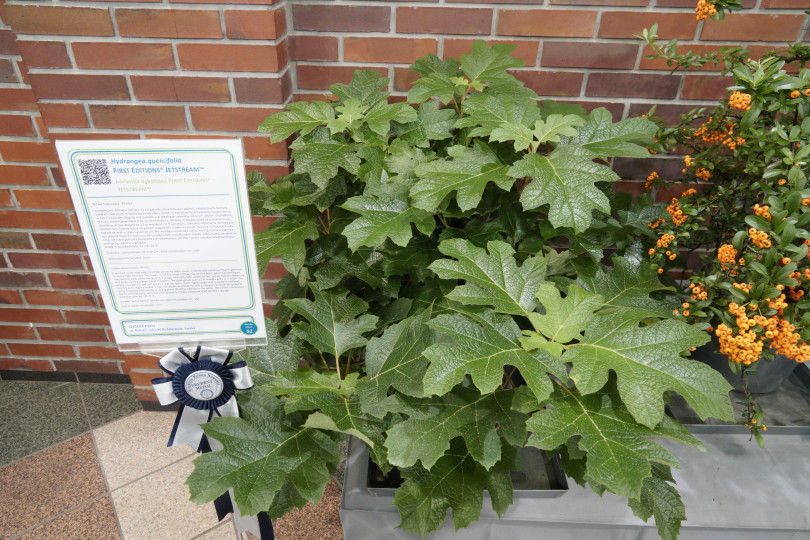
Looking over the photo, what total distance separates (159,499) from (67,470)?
0.39 m

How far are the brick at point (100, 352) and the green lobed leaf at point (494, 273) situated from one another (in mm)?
1788

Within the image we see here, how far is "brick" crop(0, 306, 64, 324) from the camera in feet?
6.73

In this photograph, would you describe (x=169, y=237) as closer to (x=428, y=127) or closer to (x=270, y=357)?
(x=270, y=357)

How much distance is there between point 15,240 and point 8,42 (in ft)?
2.29

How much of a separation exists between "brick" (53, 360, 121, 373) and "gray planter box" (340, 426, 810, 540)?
148cm

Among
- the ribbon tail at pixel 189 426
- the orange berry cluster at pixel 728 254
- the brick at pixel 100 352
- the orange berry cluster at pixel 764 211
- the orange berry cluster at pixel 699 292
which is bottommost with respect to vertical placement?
the brick at pixel 100 352

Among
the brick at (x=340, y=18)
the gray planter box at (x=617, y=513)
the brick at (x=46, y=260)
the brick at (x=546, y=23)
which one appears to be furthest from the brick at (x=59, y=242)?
the brick at (x=546, y=23)

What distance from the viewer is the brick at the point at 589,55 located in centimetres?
149

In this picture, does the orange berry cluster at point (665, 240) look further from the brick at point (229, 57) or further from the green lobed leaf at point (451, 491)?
the brick at point (229, 57)

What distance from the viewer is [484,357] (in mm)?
811

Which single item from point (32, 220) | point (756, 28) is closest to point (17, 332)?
point (32, 220)

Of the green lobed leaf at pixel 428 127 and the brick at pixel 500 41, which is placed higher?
the brick at pixel 500 41

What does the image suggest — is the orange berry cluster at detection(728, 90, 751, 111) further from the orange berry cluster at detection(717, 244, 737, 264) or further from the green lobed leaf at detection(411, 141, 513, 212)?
the green lobed leaf at detection(411, 141, 513, 212)

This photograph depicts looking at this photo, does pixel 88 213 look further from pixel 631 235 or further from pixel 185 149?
pixel 631 235
